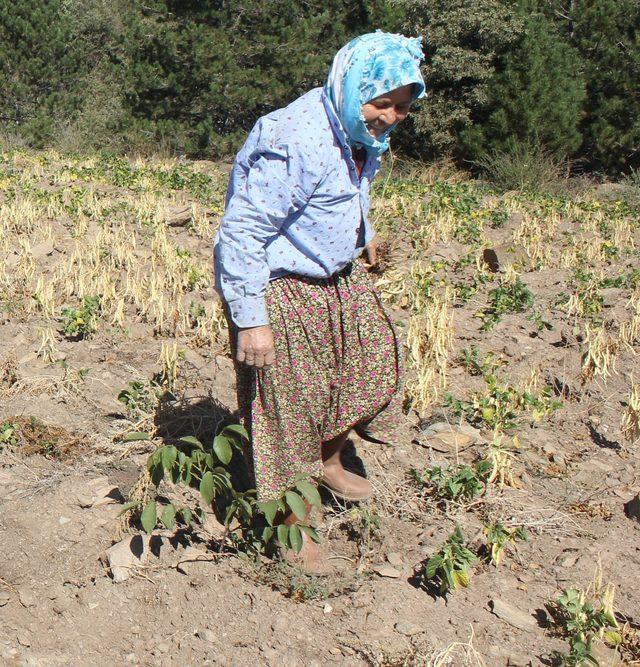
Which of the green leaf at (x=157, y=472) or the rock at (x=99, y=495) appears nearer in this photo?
the green leaf at (x=157, y=472)

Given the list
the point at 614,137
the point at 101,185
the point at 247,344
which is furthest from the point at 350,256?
the point at 614,137

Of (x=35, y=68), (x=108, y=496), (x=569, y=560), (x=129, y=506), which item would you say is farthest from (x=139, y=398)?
(x=35, y=68)

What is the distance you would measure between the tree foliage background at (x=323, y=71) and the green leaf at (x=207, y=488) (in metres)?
13.8

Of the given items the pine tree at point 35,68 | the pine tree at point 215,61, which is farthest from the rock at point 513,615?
the pine tree at point 35,68

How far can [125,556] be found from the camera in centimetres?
275

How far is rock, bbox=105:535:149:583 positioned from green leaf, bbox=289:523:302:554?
0.51 meters

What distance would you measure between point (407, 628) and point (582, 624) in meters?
0.52

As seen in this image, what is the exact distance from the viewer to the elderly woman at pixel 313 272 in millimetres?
2418

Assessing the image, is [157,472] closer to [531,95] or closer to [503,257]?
[503,257]

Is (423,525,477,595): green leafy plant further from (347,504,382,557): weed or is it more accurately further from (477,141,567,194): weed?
(477,141,567,194): weed

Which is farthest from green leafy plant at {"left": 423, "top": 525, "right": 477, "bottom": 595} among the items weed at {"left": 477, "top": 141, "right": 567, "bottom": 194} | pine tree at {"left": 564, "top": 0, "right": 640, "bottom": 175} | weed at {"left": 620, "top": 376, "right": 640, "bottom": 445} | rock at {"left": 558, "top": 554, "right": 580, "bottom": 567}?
pine tree at {"left": 564, "top": 0, "right": 640, "bottom": 175}

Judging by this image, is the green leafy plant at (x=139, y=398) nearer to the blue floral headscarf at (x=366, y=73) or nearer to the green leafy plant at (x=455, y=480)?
the green leafy plant at (x=455, y=480)

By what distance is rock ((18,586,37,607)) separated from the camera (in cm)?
255

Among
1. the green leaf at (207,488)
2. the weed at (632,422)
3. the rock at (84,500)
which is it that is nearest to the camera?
the green leaf at (207,488)
